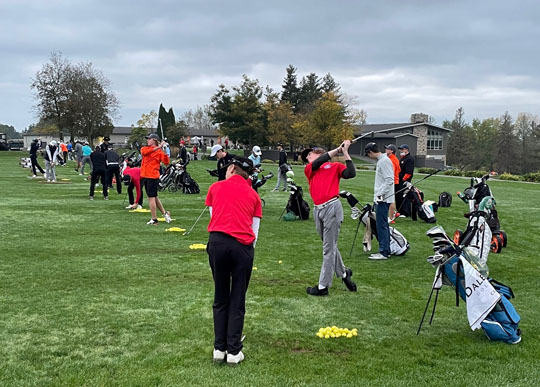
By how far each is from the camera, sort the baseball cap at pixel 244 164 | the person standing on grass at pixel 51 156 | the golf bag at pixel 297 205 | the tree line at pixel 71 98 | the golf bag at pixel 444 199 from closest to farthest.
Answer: the baseball cap at pixel 244 164 < the golf bag at pixel 297 205 < the golf bag at pixel 444 199 < the person standing on grass at pixel 51 156 < the tree line at pixel 71 98

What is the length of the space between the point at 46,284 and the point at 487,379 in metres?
5.46

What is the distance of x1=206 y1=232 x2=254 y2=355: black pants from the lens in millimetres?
4246

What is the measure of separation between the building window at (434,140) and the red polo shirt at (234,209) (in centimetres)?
7536

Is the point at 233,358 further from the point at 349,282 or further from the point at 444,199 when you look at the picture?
the point at 444,199

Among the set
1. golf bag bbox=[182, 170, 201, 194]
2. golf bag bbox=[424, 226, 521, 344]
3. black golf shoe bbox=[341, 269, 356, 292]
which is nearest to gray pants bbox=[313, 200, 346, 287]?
black golf shoe bbox=[341, 269, 356, 292]

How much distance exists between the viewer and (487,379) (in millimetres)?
4078

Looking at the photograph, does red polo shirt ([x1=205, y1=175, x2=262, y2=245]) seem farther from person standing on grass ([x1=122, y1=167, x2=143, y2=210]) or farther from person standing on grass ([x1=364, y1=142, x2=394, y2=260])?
person standing on grass ([x1=122, y1=167, x2=143, y2=210])

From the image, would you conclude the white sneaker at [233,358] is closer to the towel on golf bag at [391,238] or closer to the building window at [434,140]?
the towel on golf bag at [391,238]

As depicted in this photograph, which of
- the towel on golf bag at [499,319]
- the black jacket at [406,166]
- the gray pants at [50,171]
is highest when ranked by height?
the black jacket at [406,166]

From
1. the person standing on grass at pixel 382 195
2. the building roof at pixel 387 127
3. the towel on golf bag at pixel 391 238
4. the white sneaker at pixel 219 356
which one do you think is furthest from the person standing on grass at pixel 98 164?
the building roof at pixel 387 127

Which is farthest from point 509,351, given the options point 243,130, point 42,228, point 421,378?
point 243,130

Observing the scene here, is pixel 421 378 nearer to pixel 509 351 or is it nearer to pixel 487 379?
pixel 487 379

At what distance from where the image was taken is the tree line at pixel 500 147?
259ft

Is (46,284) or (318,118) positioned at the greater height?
(318,118)
